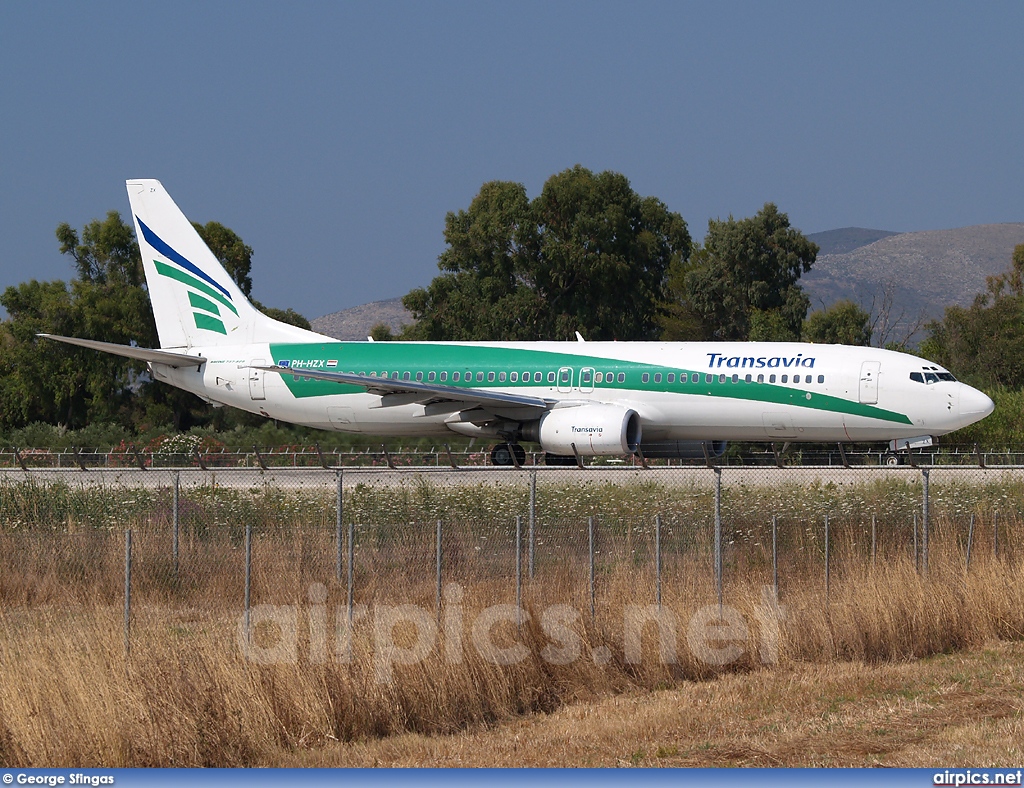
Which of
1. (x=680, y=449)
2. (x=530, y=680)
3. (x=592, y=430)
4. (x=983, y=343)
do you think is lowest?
(x=530, y=680)

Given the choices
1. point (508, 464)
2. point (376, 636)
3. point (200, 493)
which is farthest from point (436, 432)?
point (376, 636)

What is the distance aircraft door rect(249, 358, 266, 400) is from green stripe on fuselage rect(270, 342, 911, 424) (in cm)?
48

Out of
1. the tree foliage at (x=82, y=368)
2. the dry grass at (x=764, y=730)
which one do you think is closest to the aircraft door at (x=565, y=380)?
the dry grass at (x=764, y=730)

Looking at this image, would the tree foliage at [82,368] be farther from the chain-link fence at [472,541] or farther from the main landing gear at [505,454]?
the chain-link fence at [472,541]

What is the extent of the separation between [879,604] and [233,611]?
24.6ft

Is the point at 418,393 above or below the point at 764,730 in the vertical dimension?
above

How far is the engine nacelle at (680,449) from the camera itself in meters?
35.3

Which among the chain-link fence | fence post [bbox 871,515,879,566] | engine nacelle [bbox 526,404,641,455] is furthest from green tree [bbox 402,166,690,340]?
fence post [bbox 871,515,879,566]

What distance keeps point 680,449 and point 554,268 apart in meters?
35.1

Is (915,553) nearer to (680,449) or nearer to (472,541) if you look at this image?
(472,541)

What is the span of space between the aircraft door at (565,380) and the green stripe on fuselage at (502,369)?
12 centimetres

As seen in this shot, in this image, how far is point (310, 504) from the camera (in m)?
20.8

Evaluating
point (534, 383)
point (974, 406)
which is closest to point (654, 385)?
point (534, 383)

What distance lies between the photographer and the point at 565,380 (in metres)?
34.8
